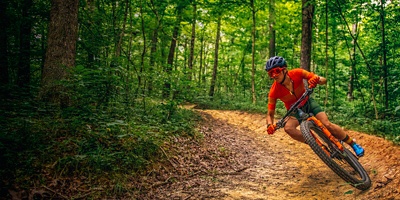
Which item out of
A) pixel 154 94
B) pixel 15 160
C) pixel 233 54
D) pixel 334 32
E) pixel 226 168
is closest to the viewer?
pixel 15 160

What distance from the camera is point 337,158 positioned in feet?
16.3

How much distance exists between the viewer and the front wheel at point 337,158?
4371 millimetres

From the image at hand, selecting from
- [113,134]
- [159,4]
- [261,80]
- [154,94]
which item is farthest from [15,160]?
[261,80]

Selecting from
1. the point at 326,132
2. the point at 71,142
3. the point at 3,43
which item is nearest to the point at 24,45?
the point at 3,43

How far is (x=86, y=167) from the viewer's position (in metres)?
4.34

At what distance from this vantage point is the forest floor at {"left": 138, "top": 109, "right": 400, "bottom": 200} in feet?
14.8

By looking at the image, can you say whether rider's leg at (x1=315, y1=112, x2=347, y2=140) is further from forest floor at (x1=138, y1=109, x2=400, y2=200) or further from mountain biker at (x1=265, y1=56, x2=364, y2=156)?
forest floor at (x1=138, y1=109, x2=400, y2=200)

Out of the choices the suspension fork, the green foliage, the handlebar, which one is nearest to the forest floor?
the green foliage

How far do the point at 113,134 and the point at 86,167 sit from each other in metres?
1.15

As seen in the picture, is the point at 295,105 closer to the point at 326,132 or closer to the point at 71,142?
the point at 326,132

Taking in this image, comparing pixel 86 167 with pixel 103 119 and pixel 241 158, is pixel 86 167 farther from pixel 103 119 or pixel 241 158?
pixel 241 158

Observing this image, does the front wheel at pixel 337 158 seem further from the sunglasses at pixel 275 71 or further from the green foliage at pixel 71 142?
the green foliage at pixel 71 142

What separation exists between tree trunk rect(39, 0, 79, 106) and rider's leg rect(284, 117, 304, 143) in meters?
5.30

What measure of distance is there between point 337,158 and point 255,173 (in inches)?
75.5
